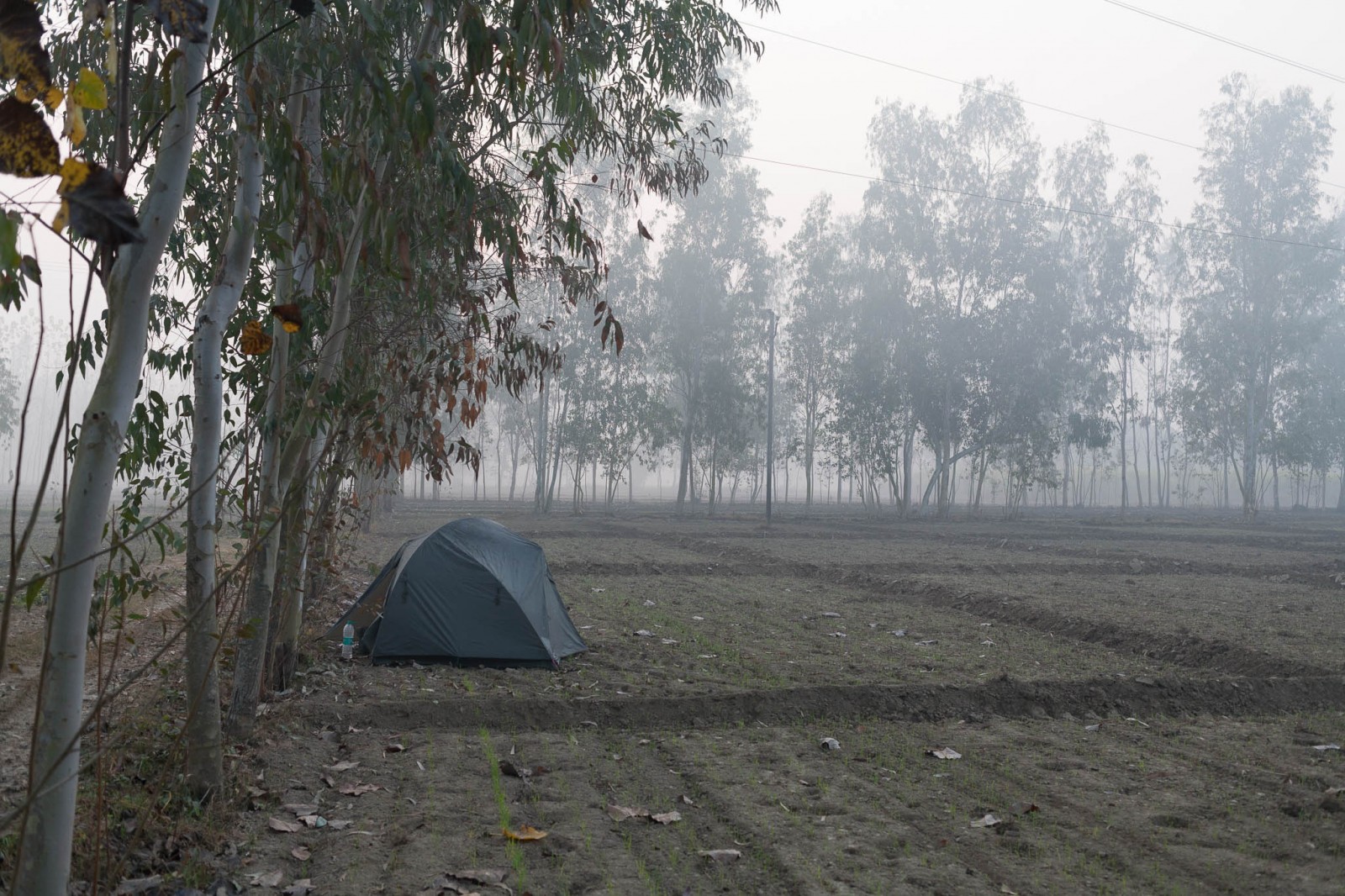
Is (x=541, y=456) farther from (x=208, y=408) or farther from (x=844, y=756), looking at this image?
(x=208, y=408)

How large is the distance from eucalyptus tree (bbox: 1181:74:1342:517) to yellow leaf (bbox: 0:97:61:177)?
161 ft

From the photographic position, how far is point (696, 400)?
43.3m

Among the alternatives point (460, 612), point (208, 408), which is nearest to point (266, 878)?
point (208, 408)

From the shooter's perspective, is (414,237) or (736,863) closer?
(736,863)

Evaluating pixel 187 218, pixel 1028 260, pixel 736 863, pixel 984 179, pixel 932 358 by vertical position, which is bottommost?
pixel 736 863

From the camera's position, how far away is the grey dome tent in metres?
9.84

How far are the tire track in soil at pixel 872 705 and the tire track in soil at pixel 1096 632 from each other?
2.56ft

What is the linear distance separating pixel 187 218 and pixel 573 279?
3582 mm

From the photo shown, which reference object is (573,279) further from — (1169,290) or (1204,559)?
(1169,290)

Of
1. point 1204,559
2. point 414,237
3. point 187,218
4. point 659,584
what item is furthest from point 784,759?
point 1204,559

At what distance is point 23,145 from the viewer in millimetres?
1802

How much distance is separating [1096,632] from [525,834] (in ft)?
29.5

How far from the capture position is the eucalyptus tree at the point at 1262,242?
1768 inches

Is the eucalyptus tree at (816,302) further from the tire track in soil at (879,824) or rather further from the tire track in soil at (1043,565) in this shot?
the tire track in soil at (879,824)
